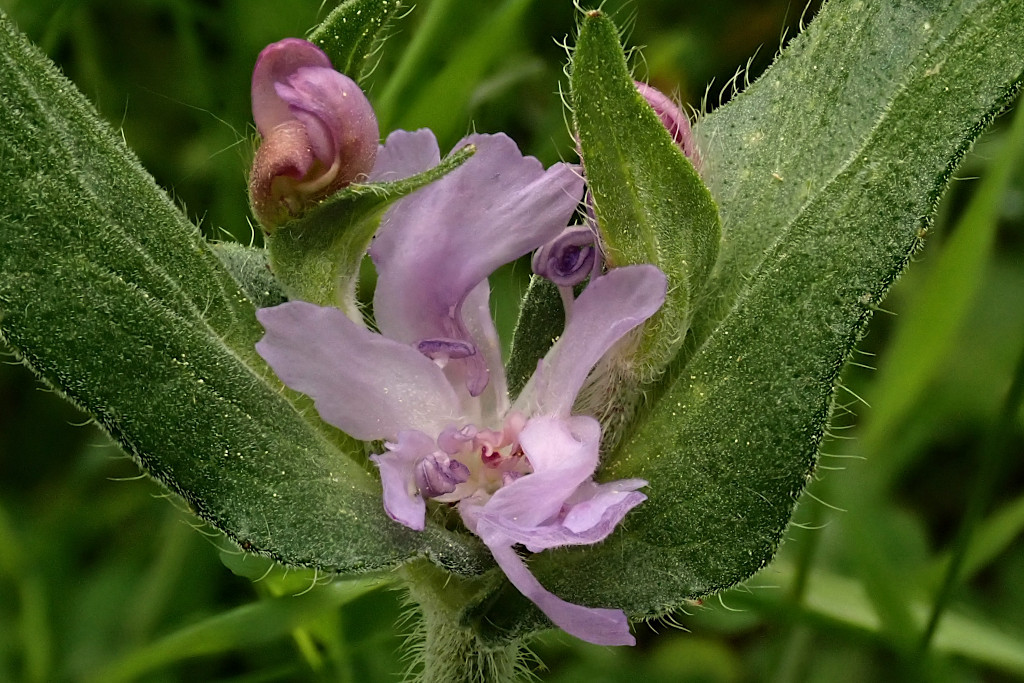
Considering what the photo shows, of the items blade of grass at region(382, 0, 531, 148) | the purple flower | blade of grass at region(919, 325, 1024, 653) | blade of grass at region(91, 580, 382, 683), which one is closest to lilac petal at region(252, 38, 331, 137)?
the purple flower

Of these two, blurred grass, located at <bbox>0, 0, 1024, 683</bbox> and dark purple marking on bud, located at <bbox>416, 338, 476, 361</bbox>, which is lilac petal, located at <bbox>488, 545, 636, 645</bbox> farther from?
blurred grass, located at <bbox>0, 0, 1024, 683</bbox>

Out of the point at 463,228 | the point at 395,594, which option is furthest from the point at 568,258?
the point at 395,594

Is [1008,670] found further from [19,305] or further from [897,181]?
[19,305]

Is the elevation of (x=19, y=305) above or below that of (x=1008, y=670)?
above

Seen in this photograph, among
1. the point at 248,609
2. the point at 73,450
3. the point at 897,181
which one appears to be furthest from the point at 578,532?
the point at 73,450

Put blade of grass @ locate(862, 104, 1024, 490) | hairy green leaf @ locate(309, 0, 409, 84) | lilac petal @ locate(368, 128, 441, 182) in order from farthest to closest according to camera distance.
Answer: blade of grass @ locate(862, 104, 1024, 490)
lilac petal @ locate(368, 128, 441, 182)
hairy green leaf @ locate(309, 0, 409, 84)

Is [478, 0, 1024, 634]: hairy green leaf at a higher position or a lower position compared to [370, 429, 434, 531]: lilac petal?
higher

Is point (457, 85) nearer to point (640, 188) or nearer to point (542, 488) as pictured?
point (640, 188)
